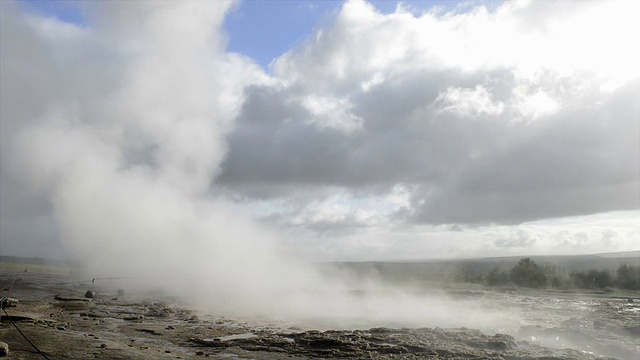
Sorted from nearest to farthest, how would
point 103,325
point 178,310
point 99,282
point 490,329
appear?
1. point 103,325
2. point 490,329
3. point 178,310
4. point 99,282

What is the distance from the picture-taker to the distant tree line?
60.2 meters

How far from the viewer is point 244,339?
20766mm

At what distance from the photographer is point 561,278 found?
208 feet

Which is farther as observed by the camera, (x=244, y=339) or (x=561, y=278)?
(x=561, y=278)

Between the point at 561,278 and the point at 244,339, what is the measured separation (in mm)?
55113

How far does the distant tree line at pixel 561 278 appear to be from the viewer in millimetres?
60219

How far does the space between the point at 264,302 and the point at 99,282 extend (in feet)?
70.7

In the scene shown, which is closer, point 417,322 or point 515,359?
point 515,359

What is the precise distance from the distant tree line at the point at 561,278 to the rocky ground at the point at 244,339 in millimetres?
36623

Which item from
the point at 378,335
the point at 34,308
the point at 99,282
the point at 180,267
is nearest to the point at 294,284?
the point at 180,267

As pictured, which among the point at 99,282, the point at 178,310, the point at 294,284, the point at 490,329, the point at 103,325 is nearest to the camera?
the point at 103,325

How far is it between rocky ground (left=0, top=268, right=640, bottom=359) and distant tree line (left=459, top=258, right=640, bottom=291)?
3662 centimetres

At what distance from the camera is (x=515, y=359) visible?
17500mm

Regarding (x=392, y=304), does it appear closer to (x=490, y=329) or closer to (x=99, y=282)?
(x=490, y=329)
